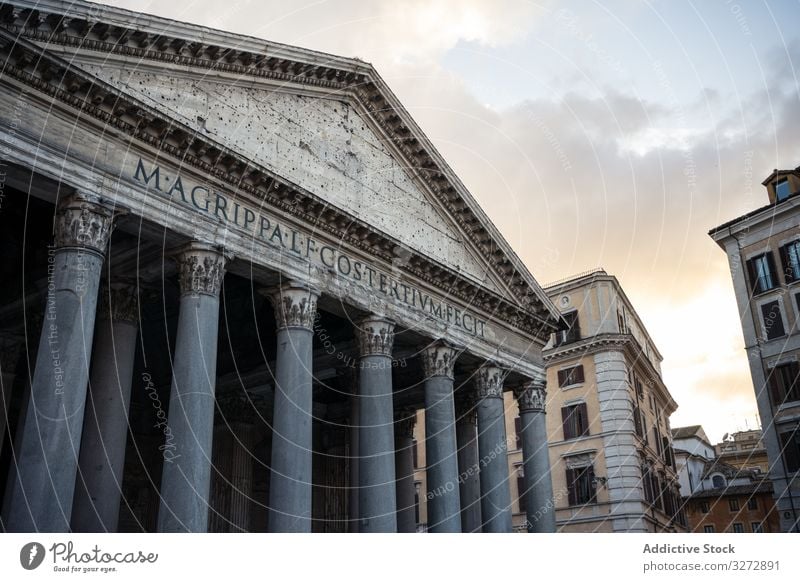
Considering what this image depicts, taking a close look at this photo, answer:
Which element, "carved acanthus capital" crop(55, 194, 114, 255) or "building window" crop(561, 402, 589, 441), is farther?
"building window" crop(561, 402, 589, 441)

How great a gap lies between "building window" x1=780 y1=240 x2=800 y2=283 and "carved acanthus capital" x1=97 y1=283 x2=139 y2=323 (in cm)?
1980

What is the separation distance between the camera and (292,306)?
44.4 ft

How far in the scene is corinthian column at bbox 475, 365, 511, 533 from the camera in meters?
17.4

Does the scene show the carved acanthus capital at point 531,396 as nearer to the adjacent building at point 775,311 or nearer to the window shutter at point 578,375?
the adjacent building at point 775,311

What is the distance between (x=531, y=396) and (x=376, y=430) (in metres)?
6.75

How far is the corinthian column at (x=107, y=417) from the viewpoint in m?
12.1

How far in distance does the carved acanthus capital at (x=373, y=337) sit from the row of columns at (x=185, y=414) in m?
0.03

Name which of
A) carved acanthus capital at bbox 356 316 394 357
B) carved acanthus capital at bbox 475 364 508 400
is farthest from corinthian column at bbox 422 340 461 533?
carved acanthus capital at bbox 356 316 394 357

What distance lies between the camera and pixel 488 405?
1825 cm

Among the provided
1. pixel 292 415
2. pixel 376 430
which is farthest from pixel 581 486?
pixel 292 415

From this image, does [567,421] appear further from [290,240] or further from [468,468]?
[290,240]

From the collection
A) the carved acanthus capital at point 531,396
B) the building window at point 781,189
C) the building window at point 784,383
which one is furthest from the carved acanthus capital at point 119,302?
the building window at point 781,189

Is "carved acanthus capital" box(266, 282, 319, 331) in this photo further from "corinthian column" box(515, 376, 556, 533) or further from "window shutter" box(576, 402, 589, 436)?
"window shutter" box(576, 402, 589, 436)
